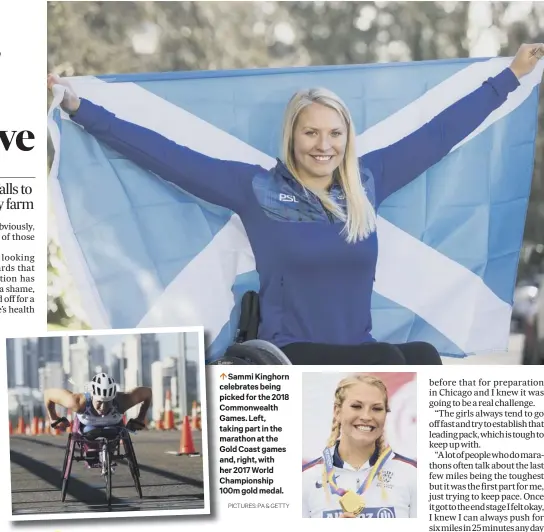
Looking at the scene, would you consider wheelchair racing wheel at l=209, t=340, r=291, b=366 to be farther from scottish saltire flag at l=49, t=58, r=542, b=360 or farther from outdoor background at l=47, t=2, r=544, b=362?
outdoor background at l=47, t=2, r=544, b=362


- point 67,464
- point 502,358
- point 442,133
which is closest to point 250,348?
point 67,464

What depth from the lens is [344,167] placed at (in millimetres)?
2617

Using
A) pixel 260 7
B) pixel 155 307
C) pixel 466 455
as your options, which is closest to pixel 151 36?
pixel 260 7

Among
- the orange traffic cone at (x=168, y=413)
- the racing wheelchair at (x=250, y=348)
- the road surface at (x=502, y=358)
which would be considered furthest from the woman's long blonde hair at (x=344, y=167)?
the orange traffic cone at (x=168, y=413)

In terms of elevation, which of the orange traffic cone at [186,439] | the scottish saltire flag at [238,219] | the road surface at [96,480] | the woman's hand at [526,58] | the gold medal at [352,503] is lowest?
the gold medal at [352,503]

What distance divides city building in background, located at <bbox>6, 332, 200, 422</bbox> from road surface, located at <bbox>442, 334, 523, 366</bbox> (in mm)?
797

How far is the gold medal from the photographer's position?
2627mm

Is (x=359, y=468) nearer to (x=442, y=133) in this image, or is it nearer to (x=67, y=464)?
(x=67, y=464)

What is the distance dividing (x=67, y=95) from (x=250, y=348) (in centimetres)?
95

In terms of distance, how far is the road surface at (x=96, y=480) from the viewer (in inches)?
103

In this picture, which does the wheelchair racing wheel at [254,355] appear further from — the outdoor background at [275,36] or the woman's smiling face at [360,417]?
the outdoor background at [275,36]

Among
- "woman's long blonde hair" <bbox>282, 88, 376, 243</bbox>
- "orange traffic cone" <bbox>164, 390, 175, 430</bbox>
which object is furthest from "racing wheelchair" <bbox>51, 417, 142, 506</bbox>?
Result: "woman's long blonde hair" <bbox>282, 88, 376, 243</bbox>

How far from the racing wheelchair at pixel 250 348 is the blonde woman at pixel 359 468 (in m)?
0.22

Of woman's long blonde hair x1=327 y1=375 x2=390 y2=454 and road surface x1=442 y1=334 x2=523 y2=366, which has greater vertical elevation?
road surface x1=442 y1=334 x2=523 y2=366
